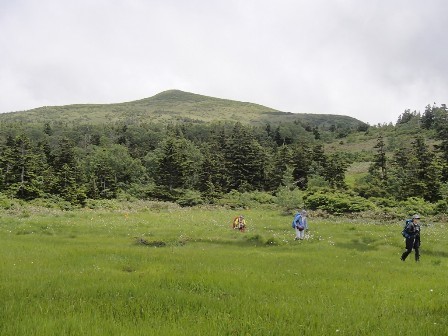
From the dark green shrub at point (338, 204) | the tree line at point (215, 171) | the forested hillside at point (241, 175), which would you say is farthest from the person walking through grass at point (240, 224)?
the tree line at point (215, 171)

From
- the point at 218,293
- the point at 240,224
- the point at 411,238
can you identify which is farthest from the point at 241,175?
the point at 218,293

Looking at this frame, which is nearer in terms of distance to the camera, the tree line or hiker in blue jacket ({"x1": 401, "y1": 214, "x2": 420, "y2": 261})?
hiker in blue jacket ({"x1": 401, "y1": 214, "x2": 420, "y2": 261})

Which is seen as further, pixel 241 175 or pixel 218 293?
pixel 241 175

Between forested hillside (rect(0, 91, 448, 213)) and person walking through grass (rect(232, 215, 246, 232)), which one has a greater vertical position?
forested hillside (rect(0, 91, 448, 213))

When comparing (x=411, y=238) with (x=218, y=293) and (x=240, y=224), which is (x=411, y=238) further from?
(x=240, y=224)

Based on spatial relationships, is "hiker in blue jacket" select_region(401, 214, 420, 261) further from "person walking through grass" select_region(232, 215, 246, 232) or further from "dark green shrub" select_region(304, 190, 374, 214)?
"dark green shrub" select_region(304, 190, 374, 214)

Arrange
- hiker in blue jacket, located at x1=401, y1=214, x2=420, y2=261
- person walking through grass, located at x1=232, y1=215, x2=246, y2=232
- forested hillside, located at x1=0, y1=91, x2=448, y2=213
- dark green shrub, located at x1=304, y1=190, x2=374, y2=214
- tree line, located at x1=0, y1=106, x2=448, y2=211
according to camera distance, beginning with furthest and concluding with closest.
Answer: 1. tree line, located at x1=0, y1=106, x2=448, y2=211
2. forested hillside, located at x1=0, y1=91, x2=448, y2=213
3. dark green shrub, located at x1=304, y1=190, x2=374, y2=214
4. person walking through grass, located at x1=232, y1=215, x2=246, y2=232
5. hiker in blue jacket, located at x1=401, y1=214, x2=420, y2=261

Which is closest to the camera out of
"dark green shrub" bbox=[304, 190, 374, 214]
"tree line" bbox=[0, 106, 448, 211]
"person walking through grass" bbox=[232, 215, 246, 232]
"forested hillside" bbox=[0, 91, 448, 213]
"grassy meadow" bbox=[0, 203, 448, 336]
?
"grassy meadow" bbox=[0, 203, 448, 336]

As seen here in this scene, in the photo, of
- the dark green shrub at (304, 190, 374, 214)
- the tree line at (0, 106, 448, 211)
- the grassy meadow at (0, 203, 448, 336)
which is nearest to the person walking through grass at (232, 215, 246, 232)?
the grassy meadow at (0, 203, 448, 336)

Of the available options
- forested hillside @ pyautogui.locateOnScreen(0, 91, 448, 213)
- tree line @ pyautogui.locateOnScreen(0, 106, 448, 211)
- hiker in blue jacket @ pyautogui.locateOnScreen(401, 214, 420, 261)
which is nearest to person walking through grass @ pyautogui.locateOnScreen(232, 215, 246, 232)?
hiker in blue jacket @ pyautogui.locateOnScreen(401, 214, 420, 261)

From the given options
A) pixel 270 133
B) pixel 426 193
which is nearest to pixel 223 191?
pixel 426 193

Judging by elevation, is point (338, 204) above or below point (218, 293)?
below

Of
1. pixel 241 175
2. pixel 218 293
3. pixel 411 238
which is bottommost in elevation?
pixel 218 293

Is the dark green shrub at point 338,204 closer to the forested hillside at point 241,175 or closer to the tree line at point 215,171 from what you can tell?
the forested hillside at point 241,175
